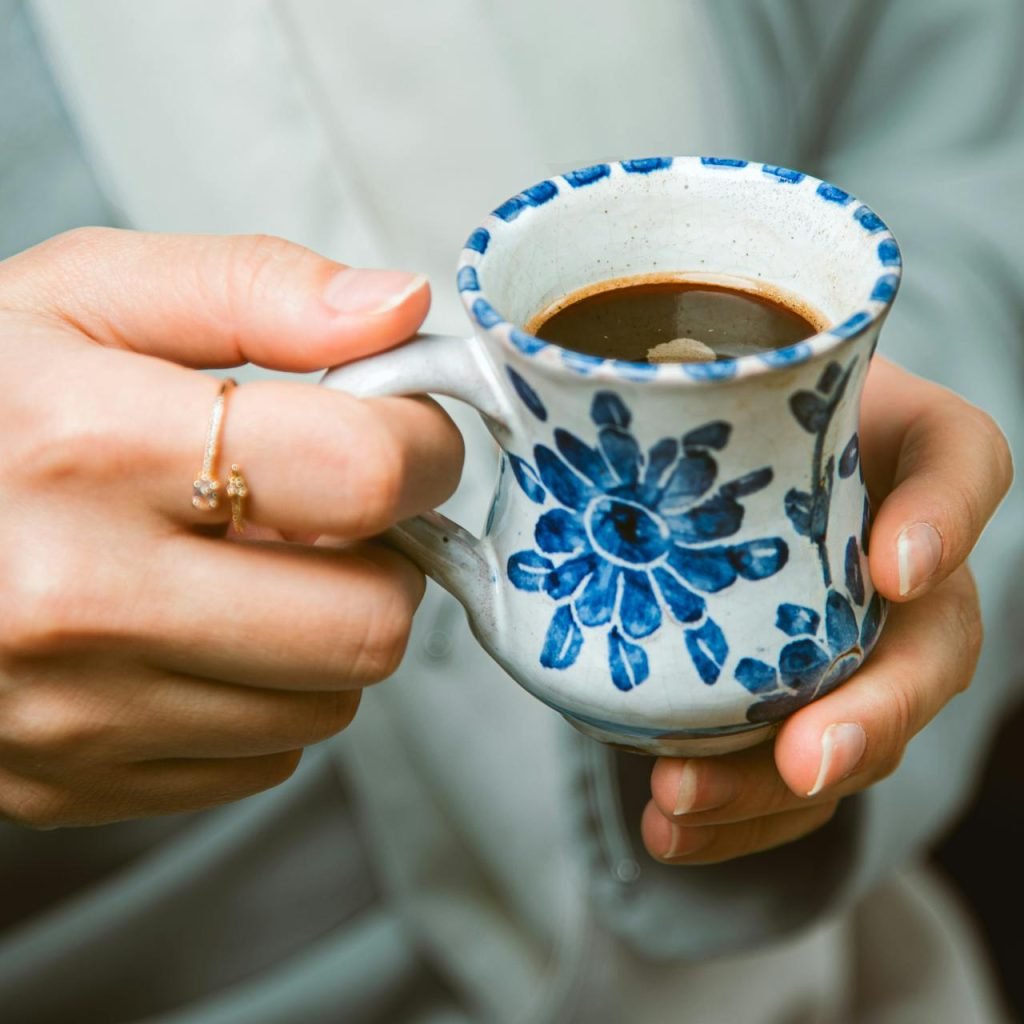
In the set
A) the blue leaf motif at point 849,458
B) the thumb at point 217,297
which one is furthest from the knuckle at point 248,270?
the blue leaf motif at point 849,458

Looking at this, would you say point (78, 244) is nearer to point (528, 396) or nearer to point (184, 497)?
point (184, 497)

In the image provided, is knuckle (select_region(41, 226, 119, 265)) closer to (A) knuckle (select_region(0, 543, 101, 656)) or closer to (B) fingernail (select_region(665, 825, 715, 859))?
(A) knuckle (select_region(0, 543, 101, 656))

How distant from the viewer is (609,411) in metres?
0.54

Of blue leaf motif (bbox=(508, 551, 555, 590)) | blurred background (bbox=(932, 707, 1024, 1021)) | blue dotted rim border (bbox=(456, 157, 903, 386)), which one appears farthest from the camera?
blurred background (bbox=(932, 707, 1024, 1021))

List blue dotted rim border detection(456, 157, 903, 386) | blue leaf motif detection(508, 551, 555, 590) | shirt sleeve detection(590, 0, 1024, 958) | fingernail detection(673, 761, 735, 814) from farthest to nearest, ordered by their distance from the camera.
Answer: shirt sleeve detection(590, 0, 1024, 958), fingernail detection(673, 761, 735, 814), blue leaf motif detection(508, 551, 555, 590), blue dotted rim border detection(456, 157, 903, 386)

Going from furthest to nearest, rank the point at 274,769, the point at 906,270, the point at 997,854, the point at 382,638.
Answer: the point at 997,854
the point at 906,270
the point at 274,769
the point at 382,638

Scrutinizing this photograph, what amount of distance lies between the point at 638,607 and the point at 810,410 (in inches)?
5.2

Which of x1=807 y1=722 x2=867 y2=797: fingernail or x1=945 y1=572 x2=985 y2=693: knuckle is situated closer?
x1=807 y1=722 x2=867 y2=797: fingernail

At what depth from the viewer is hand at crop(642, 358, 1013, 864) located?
0.66 m

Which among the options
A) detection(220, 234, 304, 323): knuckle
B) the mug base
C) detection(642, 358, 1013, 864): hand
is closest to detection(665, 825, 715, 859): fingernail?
detection(642, 358, 1013, 864): hand

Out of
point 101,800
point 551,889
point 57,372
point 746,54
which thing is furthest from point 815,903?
point 746,54

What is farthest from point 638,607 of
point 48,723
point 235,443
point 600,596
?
point 48,723

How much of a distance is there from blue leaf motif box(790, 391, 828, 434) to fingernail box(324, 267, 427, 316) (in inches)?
8.2

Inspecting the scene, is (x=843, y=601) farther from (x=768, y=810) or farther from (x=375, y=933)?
(x=375, y=933)
